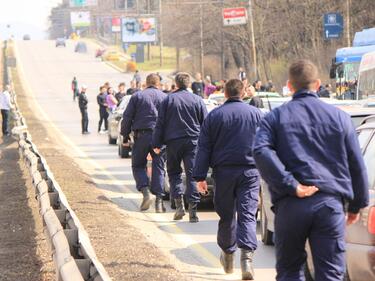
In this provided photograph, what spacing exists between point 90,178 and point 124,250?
9.17 metres

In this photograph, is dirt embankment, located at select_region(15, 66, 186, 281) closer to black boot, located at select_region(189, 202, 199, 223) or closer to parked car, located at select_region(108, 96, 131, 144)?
black boot, located at select_region(189, 202, 199, 223)

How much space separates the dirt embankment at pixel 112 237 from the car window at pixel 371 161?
2.03 meters

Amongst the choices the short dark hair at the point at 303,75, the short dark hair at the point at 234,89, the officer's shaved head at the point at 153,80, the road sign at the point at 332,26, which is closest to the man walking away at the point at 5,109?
the road sign at the point at 332,26

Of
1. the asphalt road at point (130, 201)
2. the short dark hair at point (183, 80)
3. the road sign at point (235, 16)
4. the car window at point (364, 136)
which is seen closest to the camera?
the car window at point (364, 136)

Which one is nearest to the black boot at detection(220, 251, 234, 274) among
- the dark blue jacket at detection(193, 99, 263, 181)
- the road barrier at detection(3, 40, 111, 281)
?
the dark blue jacket at detection(193, 99, 263, 181)

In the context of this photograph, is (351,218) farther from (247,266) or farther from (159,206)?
(159,206)

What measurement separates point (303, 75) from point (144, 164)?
8530mm

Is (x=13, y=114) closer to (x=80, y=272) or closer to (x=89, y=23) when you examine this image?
(x=80, y=272)

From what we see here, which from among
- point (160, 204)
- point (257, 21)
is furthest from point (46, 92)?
point (160, 204)

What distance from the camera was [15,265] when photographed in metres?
10.5

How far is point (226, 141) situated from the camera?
9.48 m

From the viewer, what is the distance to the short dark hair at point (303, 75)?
644 cm

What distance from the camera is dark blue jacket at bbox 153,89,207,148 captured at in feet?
42.9

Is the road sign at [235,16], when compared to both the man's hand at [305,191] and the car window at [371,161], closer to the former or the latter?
the car window at [371,161]
